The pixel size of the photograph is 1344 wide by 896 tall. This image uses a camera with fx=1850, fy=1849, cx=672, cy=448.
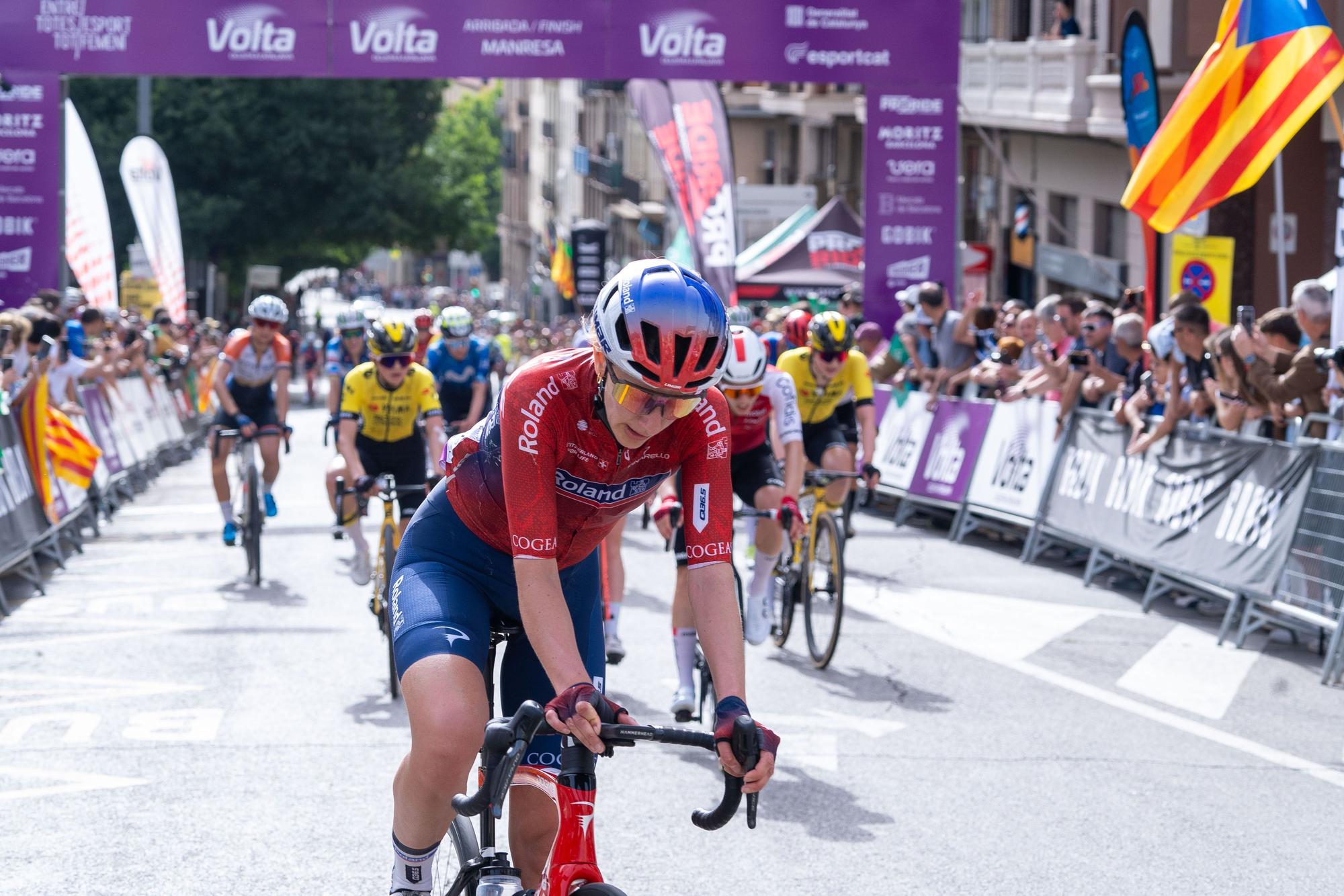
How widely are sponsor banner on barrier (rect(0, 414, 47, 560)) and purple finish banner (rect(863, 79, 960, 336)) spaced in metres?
10.2

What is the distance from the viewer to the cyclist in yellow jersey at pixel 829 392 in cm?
1039

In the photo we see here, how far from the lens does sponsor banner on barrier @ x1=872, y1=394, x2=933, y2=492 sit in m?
16.7

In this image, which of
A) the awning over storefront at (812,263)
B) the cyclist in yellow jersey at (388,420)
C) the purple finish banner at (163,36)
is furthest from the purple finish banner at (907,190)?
the cyclist in yellow jersey at (388,420)

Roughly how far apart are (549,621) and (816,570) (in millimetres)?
6344

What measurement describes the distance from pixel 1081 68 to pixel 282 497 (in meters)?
12.7

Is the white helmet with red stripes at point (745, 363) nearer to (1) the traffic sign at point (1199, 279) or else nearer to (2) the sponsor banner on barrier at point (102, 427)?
(2) the sponsor banner on barrier at point (102, 427)

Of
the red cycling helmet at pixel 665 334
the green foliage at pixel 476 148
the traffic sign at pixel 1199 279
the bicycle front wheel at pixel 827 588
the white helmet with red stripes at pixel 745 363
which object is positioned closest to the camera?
the red cycling helmet at pixel 665 334

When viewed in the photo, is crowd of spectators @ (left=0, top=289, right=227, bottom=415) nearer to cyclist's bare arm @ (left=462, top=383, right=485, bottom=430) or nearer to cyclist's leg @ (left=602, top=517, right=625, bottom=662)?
cyclist's bare arm @ (left=462, top=383, right=485, bottom=430)

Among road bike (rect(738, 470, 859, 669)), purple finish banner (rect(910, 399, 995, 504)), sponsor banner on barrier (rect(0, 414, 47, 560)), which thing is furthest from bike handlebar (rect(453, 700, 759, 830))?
purple finish banner (rect(910, 399, 995, 504))

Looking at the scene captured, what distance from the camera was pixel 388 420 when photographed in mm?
10211

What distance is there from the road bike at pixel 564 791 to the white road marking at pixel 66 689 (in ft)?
16.1

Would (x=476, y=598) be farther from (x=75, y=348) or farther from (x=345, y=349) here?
(x=75, y=348)

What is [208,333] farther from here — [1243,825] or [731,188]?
[1243,825]

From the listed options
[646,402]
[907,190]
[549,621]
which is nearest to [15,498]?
[549,621]
